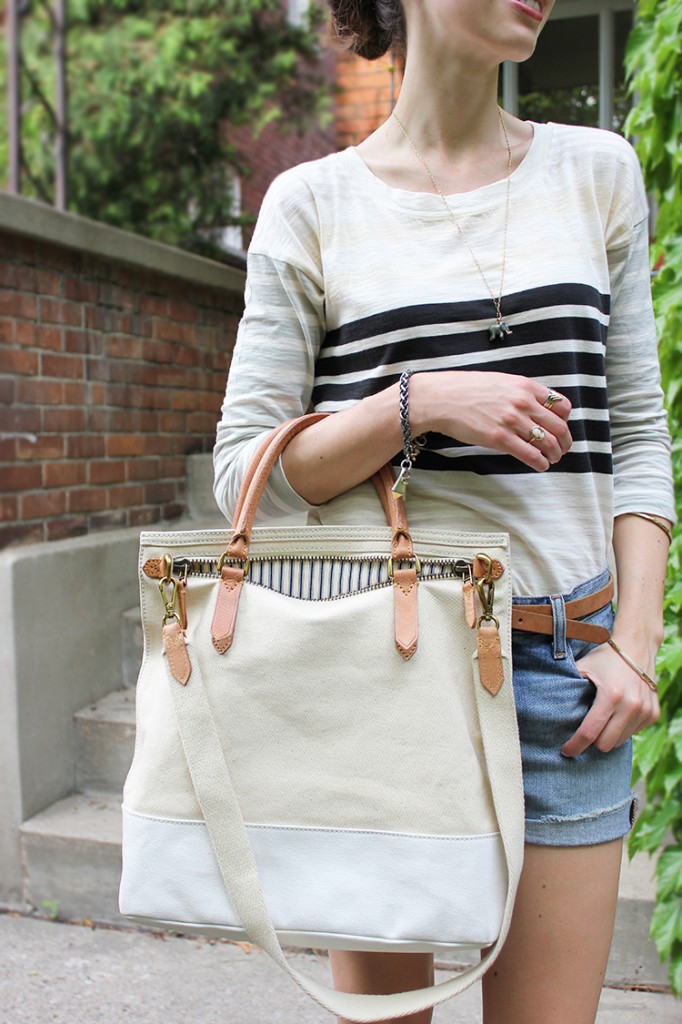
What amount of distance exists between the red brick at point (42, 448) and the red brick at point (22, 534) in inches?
9.4

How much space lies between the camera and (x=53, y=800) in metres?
3.41

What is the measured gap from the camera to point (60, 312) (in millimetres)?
3707

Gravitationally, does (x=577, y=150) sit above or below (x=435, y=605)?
above

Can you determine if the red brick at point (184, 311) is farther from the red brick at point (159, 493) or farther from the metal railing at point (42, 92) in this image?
the metal railing at point (42, 92)

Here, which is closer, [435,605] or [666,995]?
[435,605]

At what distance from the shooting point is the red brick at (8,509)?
11.0ft

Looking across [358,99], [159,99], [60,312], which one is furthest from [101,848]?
[358,99]

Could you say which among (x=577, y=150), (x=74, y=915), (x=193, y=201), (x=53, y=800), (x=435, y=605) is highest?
(x=193, y=201)

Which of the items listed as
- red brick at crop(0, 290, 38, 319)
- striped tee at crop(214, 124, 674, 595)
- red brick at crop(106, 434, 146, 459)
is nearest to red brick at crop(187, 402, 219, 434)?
red brick at crop(106, 434, 146, 459)

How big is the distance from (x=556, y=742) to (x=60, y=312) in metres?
2.99

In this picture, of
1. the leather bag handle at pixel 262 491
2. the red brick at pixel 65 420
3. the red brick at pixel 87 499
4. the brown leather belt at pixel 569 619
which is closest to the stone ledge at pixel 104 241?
the red brick at pixel 65 420

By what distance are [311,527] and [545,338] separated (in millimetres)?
378

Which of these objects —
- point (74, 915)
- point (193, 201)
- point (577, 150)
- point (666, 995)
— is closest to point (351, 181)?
point (577, 150)

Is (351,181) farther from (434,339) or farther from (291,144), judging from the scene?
(291,144)
